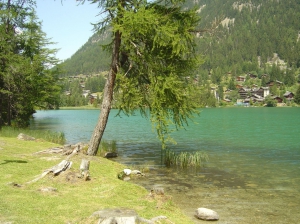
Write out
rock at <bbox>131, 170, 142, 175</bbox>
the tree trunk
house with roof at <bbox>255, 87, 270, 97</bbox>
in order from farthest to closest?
house with roof at <bbox>255, 87, 270, 97</bbox>
the tree trunk
rock at <bbox>131, 170, 142, 175</bbox>

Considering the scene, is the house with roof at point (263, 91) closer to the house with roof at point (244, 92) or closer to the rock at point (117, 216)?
the house with roof at point (244, 92)

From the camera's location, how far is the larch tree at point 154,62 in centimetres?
1605

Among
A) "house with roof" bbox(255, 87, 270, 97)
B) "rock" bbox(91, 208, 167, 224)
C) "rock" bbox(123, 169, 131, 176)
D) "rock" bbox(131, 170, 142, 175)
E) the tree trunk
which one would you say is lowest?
"rock" bbox(131, 170, 142, 175)

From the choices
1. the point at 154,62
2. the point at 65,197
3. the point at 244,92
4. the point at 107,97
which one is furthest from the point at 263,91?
the point at 65,197

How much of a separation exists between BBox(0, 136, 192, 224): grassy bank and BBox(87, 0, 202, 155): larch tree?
15.3ft

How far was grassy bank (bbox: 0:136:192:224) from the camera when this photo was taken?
24.9ft

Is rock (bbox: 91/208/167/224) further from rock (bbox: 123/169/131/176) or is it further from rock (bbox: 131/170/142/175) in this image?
rock (bbox: 131/170/142/175)

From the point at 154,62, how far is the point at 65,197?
9.68 meters

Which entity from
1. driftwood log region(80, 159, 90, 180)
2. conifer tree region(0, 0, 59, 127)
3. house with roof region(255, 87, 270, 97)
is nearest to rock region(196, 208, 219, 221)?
driftwood log region(80, 159, 90, 180)

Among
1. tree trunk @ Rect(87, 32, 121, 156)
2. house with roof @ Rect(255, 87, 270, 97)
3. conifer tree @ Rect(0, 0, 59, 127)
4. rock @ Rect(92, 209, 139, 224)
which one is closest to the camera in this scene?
rock @ Rect(92, 209, 139, 224)

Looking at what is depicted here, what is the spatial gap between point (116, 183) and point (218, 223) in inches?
167

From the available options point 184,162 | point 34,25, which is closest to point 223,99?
point 34,25

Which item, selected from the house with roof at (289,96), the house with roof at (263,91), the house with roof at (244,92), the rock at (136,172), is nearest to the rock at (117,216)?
the rock at (136,172)

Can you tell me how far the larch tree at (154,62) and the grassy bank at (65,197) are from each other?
4.67 meters
